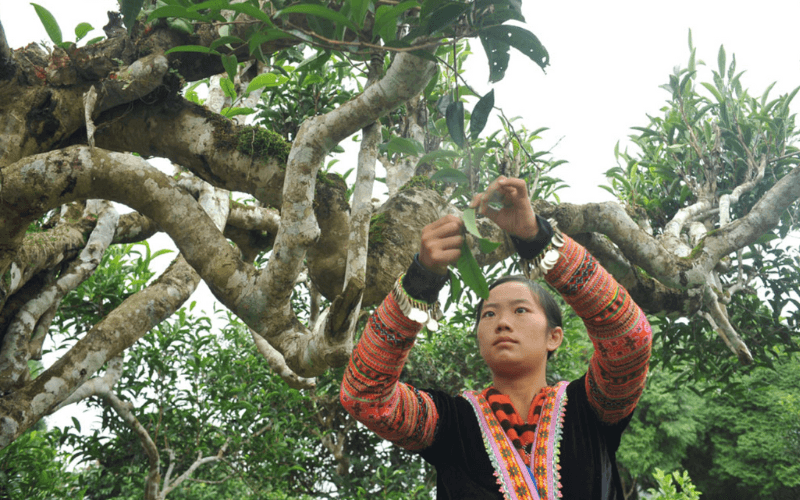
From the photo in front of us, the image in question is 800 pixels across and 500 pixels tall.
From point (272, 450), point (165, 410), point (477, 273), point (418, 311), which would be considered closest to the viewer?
point (477, 273)

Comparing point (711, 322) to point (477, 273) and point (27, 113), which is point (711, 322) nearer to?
point (477, 273)

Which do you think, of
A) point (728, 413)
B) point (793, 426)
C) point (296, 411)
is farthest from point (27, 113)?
point (728, 413)

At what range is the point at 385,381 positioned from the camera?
4.37 feet

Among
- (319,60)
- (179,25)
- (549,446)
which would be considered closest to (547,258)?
(549,446)

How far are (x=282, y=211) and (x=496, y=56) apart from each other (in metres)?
1.01

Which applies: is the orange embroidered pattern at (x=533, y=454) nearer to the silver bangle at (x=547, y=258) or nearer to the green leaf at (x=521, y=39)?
the silver bangle at (x=547, y=258)

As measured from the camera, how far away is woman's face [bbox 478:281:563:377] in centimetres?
144

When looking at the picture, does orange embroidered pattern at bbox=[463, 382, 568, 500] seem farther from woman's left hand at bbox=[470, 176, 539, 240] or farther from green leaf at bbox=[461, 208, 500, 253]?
green leaf at bbox=[461, 208, 500, 253]

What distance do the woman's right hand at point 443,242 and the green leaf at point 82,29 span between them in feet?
7.98

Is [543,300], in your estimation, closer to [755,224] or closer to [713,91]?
[755,224]

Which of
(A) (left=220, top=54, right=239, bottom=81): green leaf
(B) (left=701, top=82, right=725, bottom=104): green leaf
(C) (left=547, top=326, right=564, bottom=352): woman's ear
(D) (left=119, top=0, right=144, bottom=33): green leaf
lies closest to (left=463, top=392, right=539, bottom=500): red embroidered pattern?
(C) (left=547, top=326, right=564, bottom=352): woman's ear

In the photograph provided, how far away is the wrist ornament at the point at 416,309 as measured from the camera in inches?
48.4

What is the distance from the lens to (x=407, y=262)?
2500mm

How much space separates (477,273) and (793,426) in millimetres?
12921
